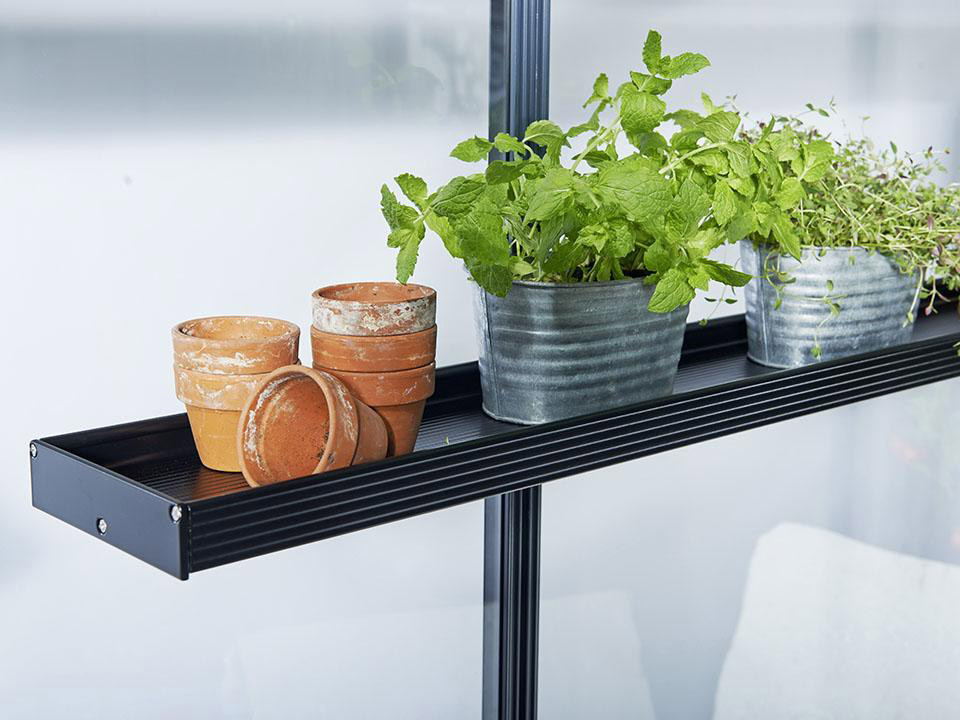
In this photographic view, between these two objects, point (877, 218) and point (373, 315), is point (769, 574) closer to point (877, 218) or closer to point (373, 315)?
point (877, 218)

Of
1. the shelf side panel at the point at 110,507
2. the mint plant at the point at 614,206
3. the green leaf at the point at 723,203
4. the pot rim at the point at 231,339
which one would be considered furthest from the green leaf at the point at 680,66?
the shelf side panel at the point at 110,507

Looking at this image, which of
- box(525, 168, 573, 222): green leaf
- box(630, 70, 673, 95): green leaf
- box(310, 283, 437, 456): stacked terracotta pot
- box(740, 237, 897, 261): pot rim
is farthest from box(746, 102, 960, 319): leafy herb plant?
box(310, 283, 437, 456): stacked terracotta pot

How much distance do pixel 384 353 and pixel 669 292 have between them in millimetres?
247

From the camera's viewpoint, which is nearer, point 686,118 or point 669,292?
point 669,292

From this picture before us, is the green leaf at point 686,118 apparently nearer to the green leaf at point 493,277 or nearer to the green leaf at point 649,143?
the green leaf at point 649,143

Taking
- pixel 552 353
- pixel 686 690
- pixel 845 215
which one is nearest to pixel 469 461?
pixel 552 353

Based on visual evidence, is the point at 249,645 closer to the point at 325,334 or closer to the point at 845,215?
the point at 325,334

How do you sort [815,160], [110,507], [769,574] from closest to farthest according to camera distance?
[110,507]
[815,160]
[769,574]

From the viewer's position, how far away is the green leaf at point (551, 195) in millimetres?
919

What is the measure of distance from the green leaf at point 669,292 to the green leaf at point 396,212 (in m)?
0.21

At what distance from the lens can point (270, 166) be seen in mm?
1138

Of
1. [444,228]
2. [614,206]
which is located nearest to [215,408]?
[444,228]

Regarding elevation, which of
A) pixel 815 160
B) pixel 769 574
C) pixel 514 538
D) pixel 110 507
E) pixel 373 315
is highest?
pixel 815 160

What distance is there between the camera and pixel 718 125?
3.51ft
